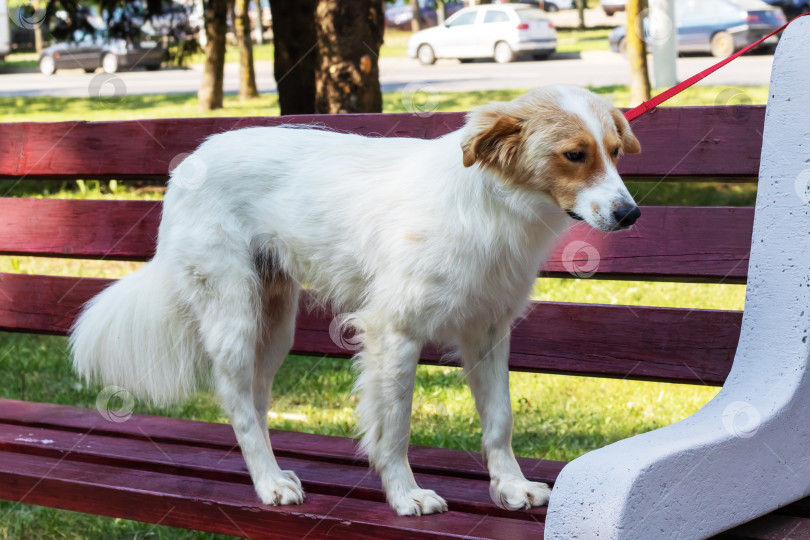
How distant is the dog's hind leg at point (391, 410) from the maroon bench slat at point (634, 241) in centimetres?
90

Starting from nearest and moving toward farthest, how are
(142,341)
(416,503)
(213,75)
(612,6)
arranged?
1. (416,503)
2. (142,341)
3. (213,75)
4. (612,6)

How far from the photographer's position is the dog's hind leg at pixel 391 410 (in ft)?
8.78

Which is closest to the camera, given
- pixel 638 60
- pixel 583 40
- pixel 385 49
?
pixel 638 60

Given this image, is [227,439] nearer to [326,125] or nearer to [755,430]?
[326,125]

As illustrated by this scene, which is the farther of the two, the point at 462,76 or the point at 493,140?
the point at 462,76

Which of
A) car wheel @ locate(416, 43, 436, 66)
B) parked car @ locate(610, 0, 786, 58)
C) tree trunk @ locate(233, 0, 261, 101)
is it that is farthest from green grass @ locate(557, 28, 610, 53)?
tree trunk @ locate(233, 0, 261, 101)

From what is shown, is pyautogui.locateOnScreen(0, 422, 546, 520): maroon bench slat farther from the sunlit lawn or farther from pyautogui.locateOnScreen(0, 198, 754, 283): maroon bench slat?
pyautogui.locateOnScreen(0, 198, 754, 283): maroon bench slat

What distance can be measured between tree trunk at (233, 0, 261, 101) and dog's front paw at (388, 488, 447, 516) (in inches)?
544

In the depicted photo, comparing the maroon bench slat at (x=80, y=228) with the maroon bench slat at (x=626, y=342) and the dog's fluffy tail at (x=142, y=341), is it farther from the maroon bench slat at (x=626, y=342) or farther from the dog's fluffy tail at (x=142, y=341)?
the maroon bench slat at (x=626, y=342)

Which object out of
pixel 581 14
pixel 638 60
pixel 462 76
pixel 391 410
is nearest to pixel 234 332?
pixel 391 410

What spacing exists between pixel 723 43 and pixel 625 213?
19387mm

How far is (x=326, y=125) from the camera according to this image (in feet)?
11.8

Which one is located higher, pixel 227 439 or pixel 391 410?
pixel 391 410

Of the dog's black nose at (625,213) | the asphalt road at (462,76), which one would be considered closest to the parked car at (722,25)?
the asphalt road at (462,76)
